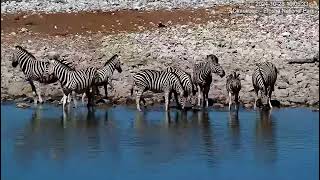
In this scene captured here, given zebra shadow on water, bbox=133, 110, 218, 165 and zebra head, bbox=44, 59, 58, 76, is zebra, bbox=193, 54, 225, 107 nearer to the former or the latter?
zebra shadow on water, bbox=133, 110, 218, 165

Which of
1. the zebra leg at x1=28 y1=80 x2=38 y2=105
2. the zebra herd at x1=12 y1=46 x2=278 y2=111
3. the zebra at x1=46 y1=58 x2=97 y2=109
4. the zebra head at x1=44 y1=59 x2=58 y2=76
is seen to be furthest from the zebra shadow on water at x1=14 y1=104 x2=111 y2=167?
the zebra head at x1=44 y1=59 x2=58 y2=76

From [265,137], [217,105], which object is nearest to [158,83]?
[217,105]

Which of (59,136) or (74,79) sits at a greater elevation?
(74,79)

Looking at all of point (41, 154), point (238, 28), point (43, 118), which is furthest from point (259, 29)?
point (41, 154)

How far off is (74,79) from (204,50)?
19.2ft

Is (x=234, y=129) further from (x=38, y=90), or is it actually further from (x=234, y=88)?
(x=38, y=90)

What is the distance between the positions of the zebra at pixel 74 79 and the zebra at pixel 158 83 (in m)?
0.74

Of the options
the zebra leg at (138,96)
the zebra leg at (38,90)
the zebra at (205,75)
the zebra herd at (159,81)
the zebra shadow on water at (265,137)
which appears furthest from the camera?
the zebra leg at (38,90)

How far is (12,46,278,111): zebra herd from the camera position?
A: 14641 mm

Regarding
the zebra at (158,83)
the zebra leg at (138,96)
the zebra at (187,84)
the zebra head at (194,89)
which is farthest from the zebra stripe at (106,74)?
the zebra head at (194,89)

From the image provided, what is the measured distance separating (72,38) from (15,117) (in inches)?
341

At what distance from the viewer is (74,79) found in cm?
1489

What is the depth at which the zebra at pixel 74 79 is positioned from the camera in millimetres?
14805

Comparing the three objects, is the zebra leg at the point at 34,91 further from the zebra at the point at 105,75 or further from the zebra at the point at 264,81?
the zebra at the point at 264,81
